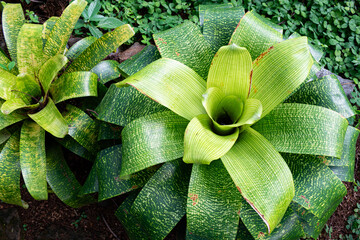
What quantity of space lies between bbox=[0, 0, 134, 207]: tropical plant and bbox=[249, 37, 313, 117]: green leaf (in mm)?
667

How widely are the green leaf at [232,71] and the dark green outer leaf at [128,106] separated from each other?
0.28 m

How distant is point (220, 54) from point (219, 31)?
1.06 ft

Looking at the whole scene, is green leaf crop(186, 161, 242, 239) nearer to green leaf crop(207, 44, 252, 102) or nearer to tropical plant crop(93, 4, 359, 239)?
tropical plant crop(93, 4, 359, 239)

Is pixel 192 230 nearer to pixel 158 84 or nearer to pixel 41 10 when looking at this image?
pixel 158 84

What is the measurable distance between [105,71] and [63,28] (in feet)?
0.95

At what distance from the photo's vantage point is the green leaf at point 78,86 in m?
1.29

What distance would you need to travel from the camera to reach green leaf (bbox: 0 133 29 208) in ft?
4.55

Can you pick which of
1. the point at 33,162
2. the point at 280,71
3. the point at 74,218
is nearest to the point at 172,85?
the point at 280,71

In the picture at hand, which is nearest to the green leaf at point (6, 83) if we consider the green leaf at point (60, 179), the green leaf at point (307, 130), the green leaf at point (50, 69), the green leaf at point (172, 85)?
the green leaf at point (50, 69)

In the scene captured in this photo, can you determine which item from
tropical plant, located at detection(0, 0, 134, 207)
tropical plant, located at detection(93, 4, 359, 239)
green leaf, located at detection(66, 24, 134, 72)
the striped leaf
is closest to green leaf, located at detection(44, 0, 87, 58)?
tropical plant, located at detection(0, 0, 134, 207)

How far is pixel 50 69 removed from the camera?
4.34 ft

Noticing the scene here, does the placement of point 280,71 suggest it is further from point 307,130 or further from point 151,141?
point 151,141

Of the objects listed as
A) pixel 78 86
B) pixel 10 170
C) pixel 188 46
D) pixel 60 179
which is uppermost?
pixel 188 46

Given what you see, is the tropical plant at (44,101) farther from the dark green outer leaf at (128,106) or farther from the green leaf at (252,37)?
the green leaf at (252,37)
